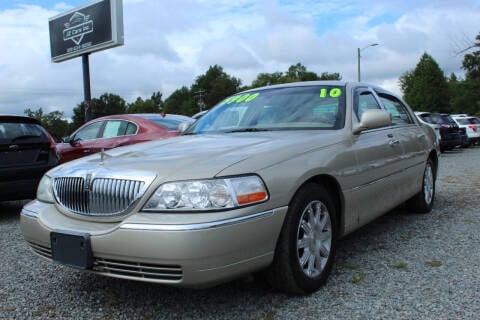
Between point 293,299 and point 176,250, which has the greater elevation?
point 176,250

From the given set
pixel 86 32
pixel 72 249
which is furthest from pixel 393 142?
pixel 86 32

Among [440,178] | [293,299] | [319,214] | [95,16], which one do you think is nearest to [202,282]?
[293,299]

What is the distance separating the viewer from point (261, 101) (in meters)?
4.29

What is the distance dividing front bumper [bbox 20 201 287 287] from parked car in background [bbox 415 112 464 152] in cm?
1561

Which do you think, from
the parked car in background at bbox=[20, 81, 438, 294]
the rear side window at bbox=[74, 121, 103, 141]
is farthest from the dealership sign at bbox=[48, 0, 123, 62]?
the parked car in background at bbox=[20, 81, 438, 294]

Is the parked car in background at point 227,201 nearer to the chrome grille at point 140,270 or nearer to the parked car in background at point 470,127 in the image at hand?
the chrome grille at point 140,270

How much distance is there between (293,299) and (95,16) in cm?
1562

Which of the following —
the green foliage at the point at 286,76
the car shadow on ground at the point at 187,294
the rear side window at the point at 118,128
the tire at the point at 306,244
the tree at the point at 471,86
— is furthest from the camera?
the green foliage at the point at 286,76

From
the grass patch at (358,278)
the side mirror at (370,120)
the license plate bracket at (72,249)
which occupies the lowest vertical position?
the grass patch at (358,278)

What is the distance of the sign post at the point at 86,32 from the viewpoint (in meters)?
16.1

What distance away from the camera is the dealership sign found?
632 inches

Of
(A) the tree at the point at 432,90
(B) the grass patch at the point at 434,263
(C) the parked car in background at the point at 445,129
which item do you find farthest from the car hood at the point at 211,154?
(A) the tree at the point at 432,90

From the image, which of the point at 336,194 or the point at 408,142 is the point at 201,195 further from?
the point at 408,142

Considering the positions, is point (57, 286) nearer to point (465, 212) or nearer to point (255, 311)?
point (255, 311)
